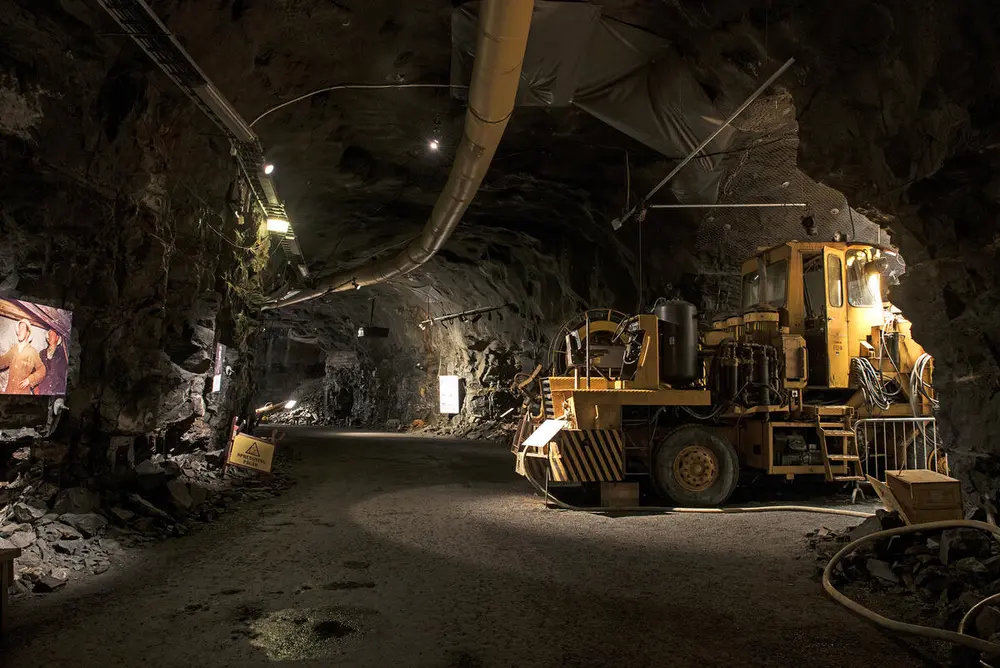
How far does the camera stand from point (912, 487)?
509 centimetres

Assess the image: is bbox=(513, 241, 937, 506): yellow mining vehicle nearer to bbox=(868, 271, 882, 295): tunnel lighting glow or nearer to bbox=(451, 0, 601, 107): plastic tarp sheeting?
bbox=(868, 271, 882, 295): tunnel lighting glow

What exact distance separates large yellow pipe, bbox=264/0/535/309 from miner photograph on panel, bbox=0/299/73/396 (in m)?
4.96

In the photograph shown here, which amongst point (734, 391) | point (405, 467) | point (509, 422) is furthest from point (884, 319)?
point (509, 422)

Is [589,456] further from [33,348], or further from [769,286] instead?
[33,348]

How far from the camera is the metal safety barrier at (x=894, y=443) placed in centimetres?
931

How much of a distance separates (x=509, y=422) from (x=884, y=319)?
1331 centimetres

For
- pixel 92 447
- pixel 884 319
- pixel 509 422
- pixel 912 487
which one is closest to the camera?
pixel 912 487

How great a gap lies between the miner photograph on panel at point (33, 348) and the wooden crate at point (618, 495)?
6.67 meters

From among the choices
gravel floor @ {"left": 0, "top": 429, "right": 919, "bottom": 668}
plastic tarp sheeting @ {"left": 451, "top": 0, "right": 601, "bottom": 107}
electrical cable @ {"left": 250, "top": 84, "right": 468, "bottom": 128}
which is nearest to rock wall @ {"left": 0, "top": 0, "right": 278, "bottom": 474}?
electrical cable @ {"left": 250, "top": 84, "right": 468, "bottom": 128}

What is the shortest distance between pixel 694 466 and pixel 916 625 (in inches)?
203

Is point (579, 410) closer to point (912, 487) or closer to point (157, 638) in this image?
point (912, 487)

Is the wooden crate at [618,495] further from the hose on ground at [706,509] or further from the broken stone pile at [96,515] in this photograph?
the broken stone pile at [96,515]

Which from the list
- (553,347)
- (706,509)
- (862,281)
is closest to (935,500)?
(706,509)

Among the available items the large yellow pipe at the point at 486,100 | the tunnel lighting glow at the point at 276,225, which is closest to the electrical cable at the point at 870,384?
the large yellow pipe at the point at 486,100
